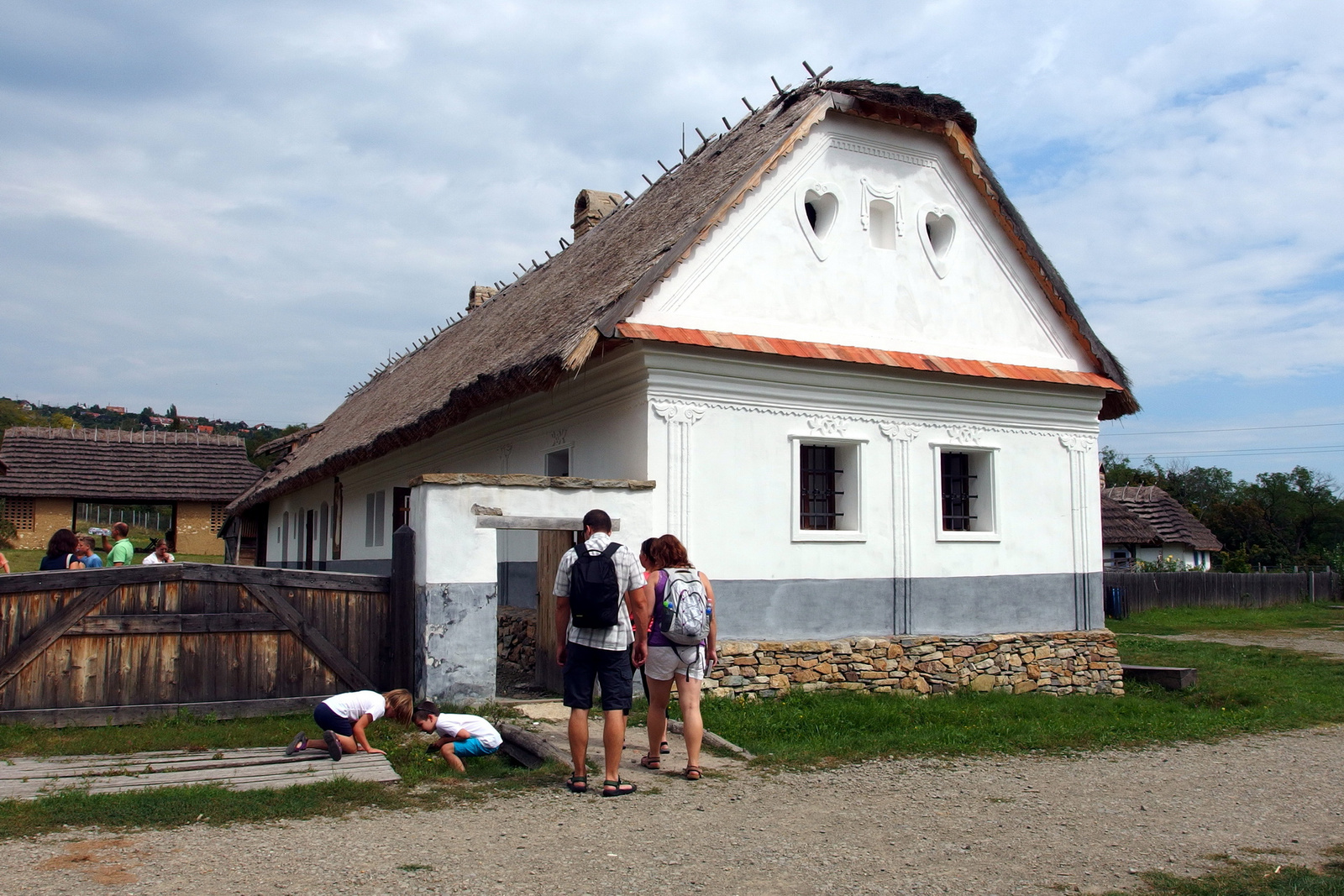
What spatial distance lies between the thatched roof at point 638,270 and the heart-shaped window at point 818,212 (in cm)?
71

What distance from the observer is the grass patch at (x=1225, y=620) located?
24578 millimetres

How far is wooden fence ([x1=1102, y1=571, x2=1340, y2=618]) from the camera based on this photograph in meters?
28.4

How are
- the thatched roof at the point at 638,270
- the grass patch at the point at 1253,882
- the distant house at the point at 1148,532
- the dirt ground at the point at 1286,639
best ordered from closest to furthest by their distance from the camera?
the grass patch at the point at 1253,882
the thatched roof at the point at 638,270
the dirt ground at the point at 1286,639
the distant house at the point at 1148,532

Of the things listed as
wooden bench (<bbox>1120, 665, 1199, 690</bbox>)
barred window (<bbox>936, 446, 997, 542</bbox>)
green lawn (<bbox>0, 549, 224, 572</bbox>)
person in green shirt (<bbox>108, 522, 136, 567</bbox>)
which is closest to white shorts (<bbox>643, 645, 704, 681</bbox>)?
barred window (<bbox>936, 446, 997, 542</bbox>)

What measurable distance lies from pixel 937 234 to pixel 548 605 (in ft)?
21.4

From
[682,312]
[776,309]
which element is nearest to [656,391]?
[682,312]

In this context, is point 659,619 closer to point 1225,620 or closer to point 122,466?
point 1225,620

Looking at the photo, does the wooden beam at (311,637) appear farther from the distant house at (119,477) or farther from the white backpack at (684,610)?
the distant house at (119,477)

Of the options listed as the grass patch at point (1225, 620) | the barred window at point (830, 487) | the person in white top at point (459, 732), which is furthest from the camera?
the grass patch at point (1225, 620)

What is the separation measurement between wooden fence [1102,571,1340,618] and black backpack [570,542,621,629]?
22636mm

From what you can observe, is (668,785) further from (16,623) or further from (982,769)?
(16,623)

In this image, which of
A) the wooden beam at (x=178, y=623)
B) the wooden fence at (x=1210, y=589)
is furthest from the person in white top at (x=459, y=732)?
the wooden fence at (x=1210, y=589)

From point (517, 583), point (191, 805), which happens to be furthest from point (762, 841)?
point (517, 583)

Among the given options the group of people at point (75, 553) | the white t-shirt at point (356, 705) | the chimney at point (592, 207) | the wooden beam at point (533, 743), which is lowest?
the wooden beam at point (533, 743)
